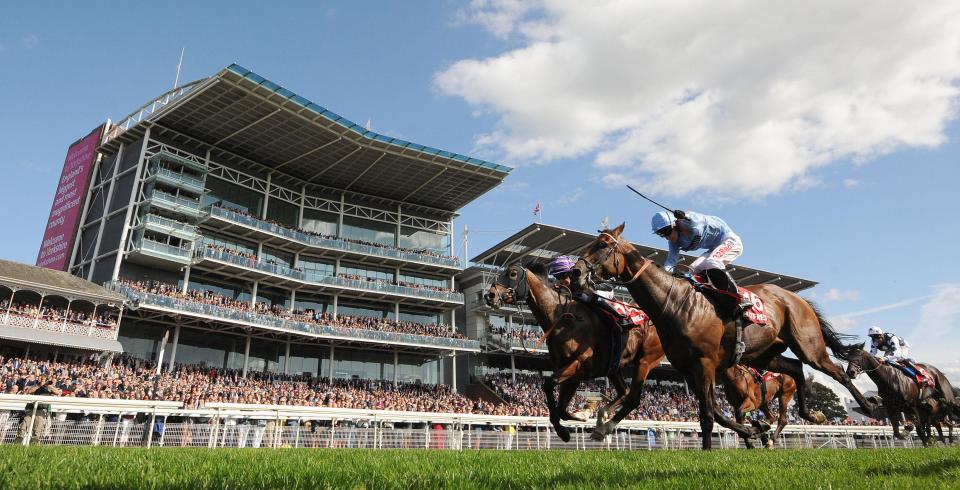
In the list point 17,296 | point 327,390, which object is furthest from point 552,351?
point 17,296

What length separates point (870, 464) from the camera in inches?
205

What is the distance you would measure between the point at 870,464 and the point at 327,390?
112ft

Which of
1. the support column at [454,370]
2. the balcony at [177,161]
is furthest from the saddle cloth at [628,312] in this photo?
the balcony at [177,161]

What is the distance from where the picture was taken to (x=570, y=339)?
9.99 meters

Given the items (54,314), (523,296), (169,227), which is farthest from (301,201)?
(523,296)

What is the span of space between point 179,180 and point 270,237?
698 centimetres

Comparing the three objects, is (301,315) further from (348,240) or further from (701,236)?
(701,236)

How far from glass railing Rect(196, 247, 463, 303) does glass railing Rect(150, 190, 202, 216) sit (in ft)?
10.9

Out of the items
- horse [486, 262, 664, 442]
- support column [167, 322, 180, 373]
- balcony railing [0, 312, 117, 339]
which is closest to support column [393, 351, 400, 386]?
support column [167, 322, 180, 373]

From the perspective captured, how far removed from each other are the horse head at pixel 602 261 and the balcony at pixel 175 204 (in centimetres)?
3695

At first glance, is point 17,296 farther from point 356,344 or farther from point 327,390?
point 356,344

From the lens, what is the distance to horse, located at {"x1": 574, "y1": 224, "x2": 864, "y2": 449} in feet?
24.4

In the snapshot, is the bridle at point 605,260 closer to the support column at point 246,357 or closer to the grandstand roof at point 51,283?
the grandstand roof at point 51,283

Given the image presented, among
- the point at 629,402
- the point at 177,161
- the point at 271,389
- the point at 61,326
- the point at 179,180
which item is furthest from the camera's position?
the point at 177,161
